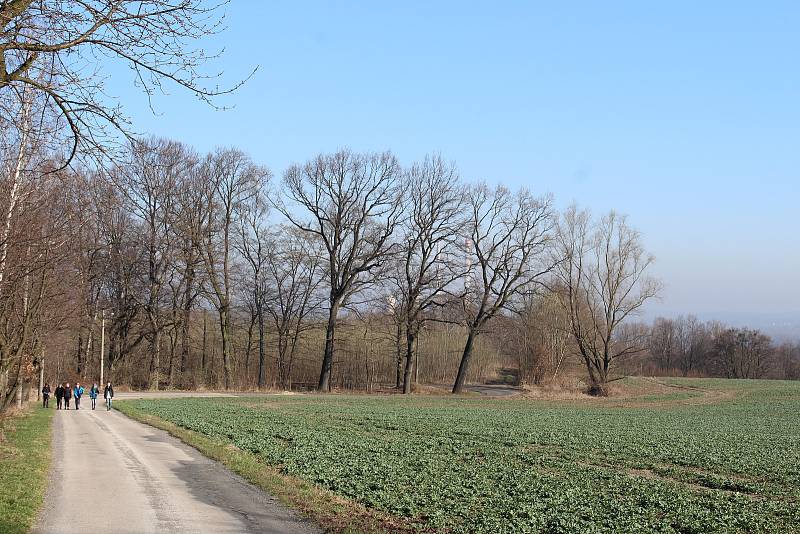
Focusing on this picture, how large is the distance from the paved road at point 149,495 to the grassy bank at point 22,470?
24 cm

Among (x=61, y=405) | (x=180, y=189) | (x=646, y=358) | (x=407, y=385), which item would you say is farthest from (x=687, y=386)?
(x=61, y=405)

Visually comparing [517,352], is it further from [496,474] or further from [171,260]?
[496,474]

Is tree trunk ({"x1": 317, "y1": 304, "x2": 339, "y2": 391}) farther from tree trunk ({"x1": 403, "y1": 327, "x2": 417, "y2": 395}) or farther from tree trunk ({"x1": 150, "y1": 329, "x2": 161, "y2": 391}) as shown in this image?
tree trunk ({"x1": 150, "y1": 329, "x2": 161, "y2": 391})

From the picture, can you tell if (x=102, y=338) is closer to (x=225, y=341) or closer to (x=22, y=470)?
(x=225, y=341)

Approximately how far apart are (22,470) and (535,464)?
1159 cm

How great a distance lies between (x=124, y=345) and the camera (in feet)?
188

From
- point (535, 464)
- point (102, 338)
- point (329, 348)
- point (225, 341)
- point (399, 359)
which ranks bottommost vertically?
point (535, 464)

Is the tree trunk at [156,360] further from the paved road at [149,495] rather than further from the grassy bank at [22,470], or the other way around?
the paved road at [149,495]

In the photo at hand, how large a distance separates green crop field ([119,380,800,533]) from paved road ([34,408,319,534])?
1673 mm

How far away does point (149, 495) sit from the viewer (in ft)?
42.0

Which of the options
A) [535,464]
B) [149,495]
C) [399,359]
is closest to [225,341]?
[399,359]

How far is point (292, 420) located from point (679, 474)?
17.7 m

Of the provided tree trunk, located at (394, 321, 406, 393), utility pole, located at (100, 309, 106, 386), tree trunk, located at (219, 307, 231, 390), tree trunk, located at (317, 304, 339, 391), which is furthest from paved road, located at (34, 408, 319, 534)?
tree trunk, located at (394, 321, 406, 393)

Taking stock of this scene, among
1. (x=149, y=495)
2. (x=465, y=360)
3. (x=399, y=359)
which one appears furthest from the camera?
(x=399, y=359)
